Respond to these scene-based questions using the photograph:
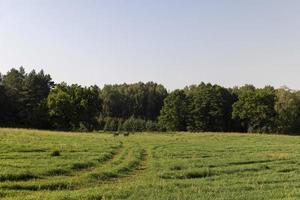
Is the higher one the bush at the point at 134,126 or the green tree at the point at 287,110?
the green tree at the point at 287,110

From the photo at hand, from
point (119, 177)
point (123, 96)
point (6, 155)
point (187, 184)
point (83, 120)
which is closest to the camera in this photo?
point (187, 184)

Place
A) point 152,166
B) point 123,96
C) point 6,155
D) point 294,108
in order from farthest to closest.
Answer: point 123,96 → point 294,108 → point 6,155 → point 152,166

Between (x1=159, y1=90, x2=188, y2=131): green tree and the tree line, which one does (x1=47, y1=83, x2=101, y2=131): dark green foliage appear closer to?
the tree line

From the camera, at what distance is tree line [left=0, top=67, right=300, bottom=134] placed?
106 m

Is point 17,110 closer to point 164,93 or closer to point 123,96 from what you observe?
point 123,96

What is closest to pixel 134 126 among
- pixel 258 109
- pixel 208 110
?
pixel 208 110

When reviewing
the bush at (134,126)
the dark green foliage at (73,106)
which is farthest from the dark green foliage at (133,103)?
the dark green foliage at (73,106)

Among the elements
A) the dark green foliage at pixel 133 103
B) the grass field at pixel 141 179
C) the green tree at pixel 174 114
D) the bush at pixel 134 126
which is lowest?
the grass field at pixel 141 179

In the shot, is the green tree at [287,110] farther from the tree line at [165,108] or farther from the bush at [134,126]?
the bush at [134,126]

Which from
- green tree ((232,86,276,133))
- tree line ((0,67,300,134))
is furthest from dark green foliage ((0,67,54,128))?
green tree ((232,86,276,133))

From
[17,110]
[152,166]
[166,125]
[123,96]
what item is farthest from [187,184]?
[123,96]

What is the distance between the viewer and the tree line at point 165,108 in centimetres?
10550

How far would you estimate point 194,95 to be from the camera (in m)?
130

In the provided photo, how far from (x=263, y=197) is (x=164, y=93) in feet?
512
